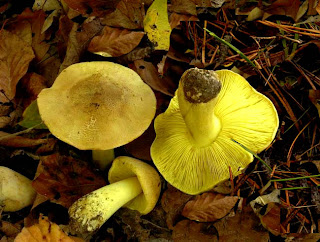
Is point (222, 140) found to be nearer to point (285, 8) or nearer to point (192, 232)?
point (192, 232)

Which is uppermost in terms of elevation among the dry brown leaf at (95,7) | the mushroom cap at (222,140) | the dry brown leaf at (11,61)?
the dry brown leaf at (95,7)

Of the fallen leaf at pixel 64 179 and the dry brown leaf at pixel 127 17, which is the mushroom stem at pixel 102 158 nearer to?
the fallen leaf at pixel 64 179

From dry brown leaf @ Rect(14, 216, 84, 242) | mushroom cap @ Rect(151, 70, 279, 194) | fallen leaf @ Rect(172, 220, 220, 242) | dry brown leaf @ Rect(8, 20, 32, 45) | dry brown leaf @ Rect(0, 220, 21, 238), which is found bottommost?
fallen leaf @ Rect(172, 220, 220, 242)

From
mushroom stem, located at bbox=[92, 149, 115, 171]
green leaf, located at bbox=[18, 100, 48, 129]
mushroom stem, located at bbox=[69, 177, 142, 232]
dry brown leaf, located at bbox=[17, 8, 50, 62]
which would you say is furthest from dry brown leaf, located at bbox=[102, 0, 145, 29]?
mushroom stem, located at bbox=[69, 177, 142, 232]

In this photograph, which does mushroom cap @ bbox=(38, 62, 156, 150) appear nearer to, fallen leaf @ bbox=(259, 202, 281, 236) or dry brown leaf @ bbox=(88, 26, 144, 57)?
dry brown leaf @ bbox=(88, 26, 144, 57)

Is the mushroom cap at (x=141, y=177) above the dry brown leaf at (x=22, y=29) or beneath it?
beneath

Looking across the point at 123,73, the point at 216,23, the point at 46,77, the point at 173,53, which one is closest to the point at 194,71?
the point at 123,73

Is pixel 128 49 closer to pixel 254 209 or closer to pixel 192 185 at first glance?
pixel 192 185

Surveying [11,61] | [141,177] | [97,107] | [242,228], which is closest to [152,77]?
[97,107]

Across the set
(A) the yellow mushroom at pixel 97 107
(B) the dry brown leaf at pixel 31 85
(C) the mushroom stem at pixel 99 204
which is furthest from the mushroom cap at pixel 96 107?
(B) the dry brown leaf at pixel 31 85
